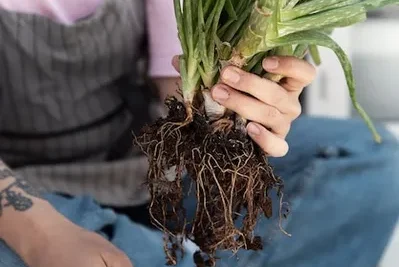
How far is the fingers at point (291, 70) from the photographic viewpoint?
74cm

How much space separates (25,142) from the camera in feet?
3.52

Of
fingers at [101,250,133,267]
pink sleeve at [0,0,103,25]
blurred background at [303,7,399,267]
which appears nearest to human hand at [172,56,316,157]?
fingers at [101,250,133,267]

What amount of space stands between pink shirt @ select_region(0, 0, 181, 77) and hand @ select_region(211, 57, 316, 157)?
1.02ft

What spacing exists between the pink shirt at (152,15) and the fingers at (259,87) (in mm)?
322

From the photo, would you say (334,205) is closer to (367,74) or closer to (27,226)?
(27,226)

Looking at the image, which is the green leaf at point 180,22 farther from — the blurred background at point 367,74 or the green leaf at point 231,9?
the blurred background at point 367,74

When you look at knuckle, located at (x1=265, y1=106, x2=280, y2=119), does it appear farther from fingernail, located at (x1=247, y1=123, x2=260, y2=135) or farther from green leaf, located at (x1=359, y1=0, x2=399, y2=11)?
green leaf, located at (x1=359, y1=0, x2=399, y2=11)

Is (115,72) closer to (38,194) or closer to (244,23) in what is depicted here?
(38,194)

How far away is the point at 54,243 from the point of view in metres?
0.83

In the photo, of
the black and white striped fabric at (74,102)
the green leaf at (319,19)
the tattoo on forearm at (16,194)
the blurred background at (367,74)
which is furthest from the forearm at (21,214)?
the blurred background at (367,74)

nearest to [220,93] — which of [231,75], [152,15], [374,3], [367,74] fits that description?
[231,75]

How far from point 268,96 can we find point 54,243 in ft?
0.92

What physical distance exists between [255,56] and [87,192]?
1.37ft

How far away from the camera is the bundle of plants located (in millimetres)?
702
